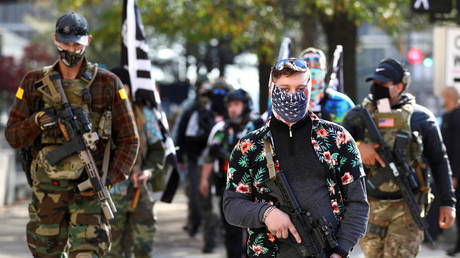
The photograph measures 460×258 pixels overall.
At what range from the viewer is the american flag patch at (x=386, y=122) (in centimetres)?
801

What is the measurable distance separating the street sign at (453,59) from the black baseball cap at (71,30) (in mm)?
6932

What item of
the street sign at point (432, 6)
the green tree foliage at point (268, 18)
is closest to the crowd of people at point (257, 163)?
the street sign at point (432, 6)

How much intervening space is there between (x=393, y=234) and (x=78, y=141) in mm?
2551

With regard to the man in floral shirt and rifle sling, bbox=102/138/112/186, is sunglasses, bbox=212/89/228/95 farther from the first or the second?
the man in floral shirt

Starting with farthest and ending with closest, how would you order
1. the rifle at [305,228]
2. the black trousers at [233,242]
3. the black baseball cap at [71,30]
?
the black trousers at [233,242] < the black baseball cap at [71,30] < the rifle at [305,228]

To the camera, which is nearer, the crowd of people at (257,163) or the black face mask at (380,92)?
the crowd of people at (257,163)

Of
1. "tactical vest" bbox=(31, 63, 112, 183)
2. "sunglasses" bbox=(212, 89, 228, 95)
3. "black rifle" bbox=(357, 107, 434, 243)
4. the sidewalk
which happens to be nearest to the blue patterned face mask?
"tactical vest" bbox=(31, 63, 112, 183)

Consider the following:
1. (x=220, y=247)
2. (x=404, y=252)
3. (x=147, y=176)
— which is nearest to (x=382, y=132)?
(x=404, y=252)

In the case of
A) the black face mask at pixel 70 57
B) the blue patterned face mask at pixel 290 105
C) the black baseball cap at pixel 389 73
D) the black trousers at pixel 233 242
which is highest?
the black face mask at pixel 70 57

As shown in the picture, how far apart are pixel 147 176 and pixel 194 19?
32.4ft

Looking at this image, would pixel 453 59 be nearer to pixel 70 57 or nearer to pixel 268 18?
pixel 268 18

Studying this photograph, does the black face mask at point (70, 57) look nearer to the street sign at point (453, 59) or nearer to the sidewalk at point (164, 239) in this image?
the sidewalk at point (164, 239)

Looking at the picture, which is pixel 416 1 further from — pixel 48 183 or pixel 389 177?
pixel 48 183

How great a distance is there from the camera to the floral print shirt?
525cm
